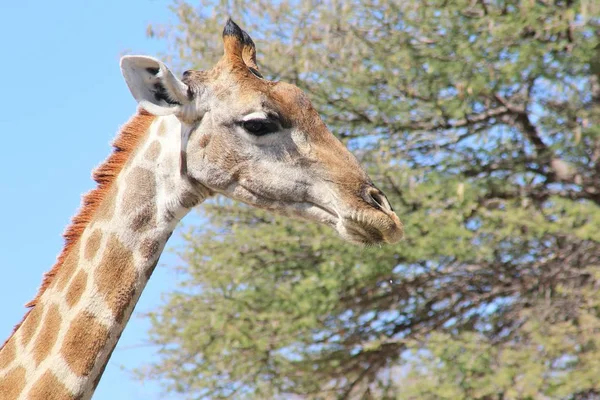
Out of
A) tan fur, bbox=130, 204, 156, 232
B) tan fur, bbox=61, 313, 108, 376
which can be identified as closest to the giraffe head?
tan fur, bbox=130, 204, 156, 232

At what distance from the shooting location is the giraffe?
3869mm

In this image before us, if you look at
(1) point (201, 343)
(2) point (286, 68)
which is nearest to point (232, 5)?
(2) point (286, 68)

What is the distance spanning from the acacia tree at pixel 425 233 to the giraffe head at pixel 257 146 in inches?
252

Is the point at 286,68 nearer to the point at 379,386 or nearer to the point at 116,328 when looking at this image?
the point at 379,386

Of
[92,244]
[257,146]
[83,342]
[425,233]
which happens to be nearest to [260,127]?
[257,146]

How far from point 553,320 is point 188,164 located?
7901mm

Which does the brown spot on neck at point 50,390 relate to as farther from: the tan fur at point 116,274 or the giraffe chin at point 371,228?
the giraffe chin at point 371,228

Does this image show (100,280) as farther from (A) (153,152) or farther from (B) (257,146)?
(B) (257,146)

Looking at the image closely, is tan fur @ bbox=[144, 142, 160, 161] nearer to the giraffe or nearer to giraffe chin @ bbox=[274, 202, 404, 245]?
the giraffe

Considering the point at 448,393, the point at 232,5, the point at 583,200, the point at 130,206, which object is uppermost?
the point at 232,5

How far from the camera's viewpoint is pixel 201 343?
11.5m

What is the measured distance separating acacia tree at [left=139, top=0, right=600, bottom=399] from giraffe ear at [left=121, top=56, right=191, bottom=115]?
652 centimetres

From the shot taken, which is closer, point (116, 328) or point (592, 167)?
point (116, 328)

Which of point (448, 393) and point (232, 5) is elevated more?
point (232, 5)
